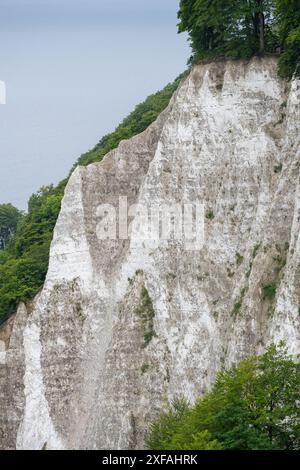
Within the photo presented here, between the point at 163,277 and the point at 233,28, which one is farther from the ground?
the point at 233,28

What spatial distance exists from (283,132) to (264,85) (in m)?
3.55

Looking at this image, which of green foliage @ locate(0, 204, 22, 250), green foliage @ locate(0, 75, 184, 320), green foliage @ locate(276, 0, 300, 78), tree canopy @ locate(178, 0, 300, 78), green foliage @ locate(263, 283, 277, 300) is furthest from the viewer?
green foliage @ locate(0, 204, 22, 250)

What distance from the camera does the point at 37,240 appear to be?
229 feet

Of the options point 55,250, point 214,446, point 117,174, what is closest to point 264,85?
point 117,174

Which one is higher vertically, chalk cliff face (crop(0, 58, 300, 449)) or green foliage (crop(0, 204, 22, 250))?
green foliage (crop(0, 204, 22, 250))

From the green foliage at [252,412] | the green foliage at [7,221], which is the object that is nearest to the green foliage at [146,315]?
the green foliage at [252,412]

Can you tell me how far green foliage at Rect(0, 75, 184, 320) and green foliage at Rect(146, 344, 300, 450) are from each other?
14437 mm

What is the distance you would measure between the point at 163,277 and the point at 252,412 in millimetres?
17436

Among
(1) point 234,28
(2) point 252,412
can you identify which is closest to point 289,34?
(1) point 234,28

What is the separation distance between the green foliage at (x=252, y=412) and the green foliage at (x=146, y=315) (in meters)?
12.8

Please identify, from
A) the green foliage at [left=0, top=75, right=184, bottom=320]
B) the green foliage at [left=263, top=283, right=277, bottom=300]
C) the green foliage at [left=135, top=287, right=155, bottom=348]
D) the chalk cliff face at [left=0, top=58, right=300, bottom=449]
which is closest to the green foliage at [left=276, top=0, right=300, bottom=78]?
the chalk cliff face at [left=0, top=58, right=300, bottom=449]

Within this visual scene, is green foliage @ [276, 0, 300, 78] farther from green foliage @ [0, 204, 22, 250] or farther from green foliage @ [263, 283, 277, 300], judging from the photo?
green foliage @ [0, 204, 22, 250]

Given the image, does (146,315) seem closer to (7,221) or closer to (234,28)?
(234,28)

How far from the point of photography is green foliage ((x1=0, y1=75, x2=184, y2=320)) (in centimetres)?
6072
